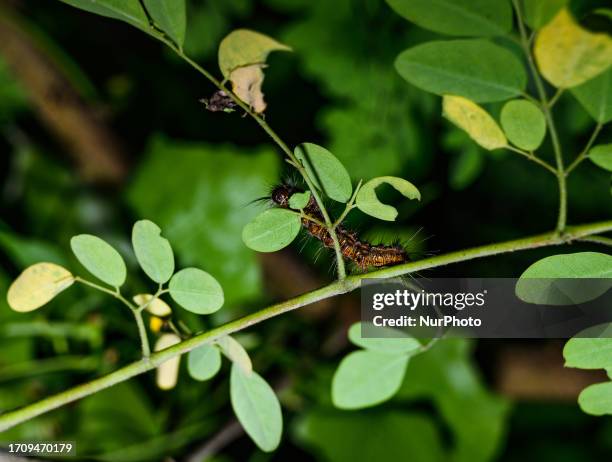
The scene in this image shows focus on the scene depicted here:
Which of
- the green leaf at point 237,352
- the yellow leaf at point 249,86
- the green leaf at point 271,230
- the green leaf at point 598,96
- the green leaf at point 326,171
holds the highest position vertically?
the yellow leaf at point 249,86

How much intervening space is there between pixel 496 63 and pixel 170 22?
1.34ft

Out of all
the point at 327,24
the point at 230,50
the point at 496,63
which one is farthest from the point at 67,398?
the point at 327,24

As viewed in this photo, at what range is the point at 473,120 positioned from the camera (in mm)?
755

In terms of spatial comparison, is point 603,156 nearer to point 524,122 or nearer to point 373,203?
point 524,122

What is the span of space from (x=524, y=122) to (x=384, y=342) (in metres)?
0.36

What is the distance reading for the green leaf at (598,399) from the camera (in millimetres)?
800

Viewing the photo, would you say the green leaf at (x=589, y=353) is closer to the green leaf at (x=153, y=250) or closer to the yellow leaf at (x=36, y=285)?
the green leaf at (x=153, y=250)

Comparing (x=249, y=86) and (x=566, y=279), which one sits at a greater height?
(x=249, y=86)

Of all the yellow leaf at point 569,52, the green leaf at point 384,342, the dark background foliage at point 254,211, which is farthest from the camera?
the dark background foliage at point 254,211

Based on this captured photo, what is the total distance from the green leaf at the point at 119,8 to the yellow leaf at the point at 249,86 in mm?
117

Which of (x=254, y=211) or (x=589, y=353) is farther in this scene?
(x=254, y=211)

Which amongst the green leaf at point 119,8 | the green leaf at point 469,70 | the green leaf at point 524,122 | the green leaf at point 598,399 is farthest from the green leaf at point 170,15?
the green leaf at point 598,399

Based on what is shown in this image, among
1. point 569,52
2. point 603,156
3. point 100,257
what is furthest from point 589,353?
point 100,257

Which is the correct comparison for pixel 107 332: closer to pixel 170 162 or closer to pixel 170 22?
pixel 170 162
